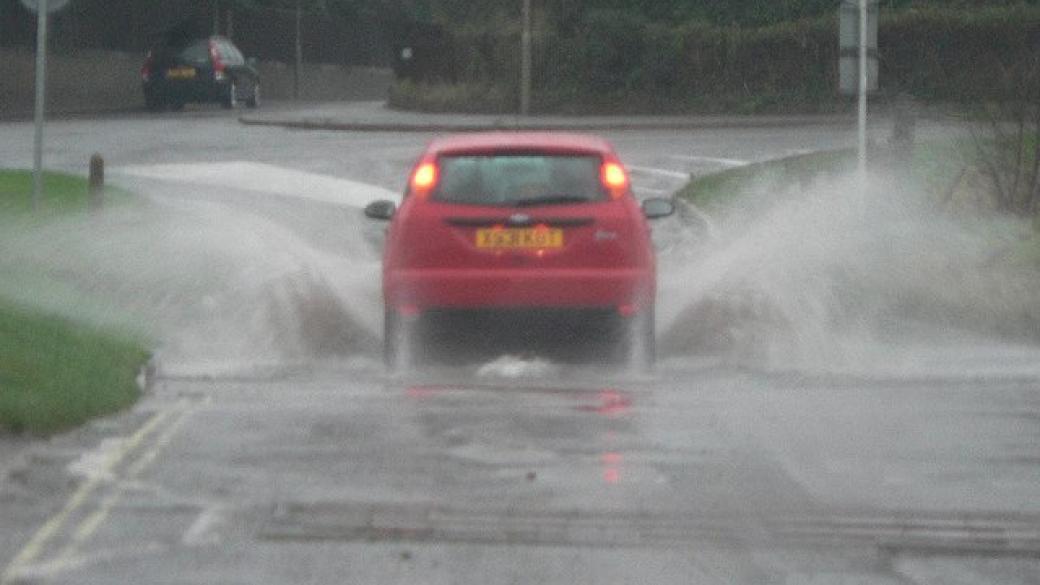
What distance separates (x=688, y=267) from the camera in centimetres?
2175

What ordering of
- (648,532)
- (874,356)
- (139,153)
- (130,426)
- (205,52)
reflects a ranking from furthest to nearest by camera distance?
1. (205,52)
2. (139,153)
3. (874,356)
4. (130,426)
5. (648,532)

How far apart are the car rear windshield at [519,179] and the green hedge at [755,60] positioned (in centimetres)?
3577

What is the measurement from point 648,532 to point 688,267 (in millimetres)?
A: 13032

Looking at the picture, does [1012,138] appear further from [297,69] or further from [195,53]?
[297,69]

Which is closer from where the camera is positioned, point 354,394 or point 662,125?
point 354,394

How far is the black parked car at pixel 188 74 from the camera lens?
53.2 m

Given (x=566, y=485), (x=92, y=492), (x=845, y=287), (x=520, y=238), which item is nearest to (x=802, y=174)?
(x=845, y=287)

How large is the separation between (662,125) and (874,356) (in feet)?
100.0

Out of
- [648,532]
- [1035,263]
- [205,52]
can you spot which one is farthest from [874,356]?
[205,52]

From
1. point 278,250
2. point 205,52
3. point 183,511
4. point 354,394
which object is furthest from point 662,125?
point 183,511

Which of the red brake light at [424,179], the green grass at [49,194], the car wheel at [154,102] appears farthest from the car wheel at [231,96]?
the red brake light at [424,179]

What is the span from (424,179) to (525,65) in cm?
3482

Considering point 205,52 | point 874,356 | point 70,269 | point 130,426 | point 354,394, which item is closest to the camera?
point 130,426

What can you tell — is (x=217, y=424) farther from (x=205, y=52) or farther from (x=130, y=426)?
(x=205, y=52)
